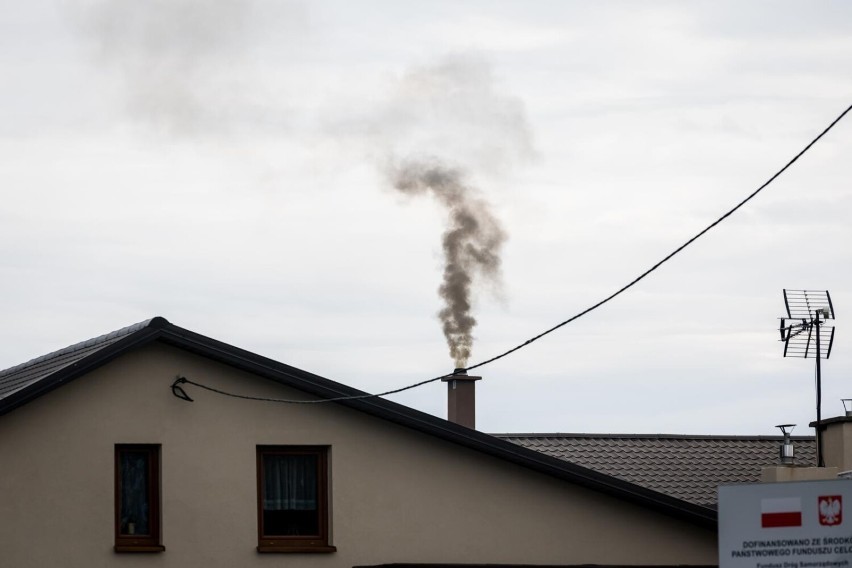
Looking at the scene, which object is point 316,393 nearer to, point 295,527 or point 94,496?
point 295,527

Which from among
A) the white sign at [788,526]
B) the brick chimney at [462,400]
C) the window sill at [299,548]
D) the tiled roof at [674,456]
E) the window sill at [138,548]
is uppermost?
the brick chimney at [462,400]

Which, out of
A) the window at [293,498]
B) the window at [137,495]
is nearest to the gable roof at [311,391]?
the window at [293,498]

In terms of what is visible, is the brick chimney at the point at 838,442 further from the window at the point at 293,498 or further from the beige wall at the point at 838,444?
the window at the point at 293,498

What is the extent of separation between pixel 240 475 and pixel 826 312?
10.7 meters

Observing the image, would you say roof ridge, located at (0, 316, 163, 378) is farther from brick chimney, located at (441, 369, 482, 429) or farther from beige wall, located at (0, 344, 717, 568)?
brick chimney, located at (441, 369, 482, 429)

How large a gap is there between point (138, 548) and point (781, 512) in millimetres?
8882

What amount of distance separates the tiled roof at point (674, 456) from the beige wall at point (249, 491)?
266 centimetres

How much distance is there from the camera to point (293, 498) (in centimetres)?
1941

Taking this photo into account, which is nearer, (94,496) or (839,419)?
(94,496)

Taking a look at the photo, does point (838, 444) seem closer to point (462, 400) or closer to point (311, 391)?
point (462, 400)

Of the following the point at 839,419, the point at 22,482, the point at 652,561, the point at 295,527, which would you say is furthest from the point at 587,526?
the point at 22,482

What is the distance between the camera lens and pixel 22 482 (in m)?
18.1

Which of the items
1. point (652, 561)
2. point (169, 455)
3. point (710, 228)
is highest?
point (710, 228)

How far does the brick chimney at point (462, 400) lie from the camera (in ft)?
85.4
